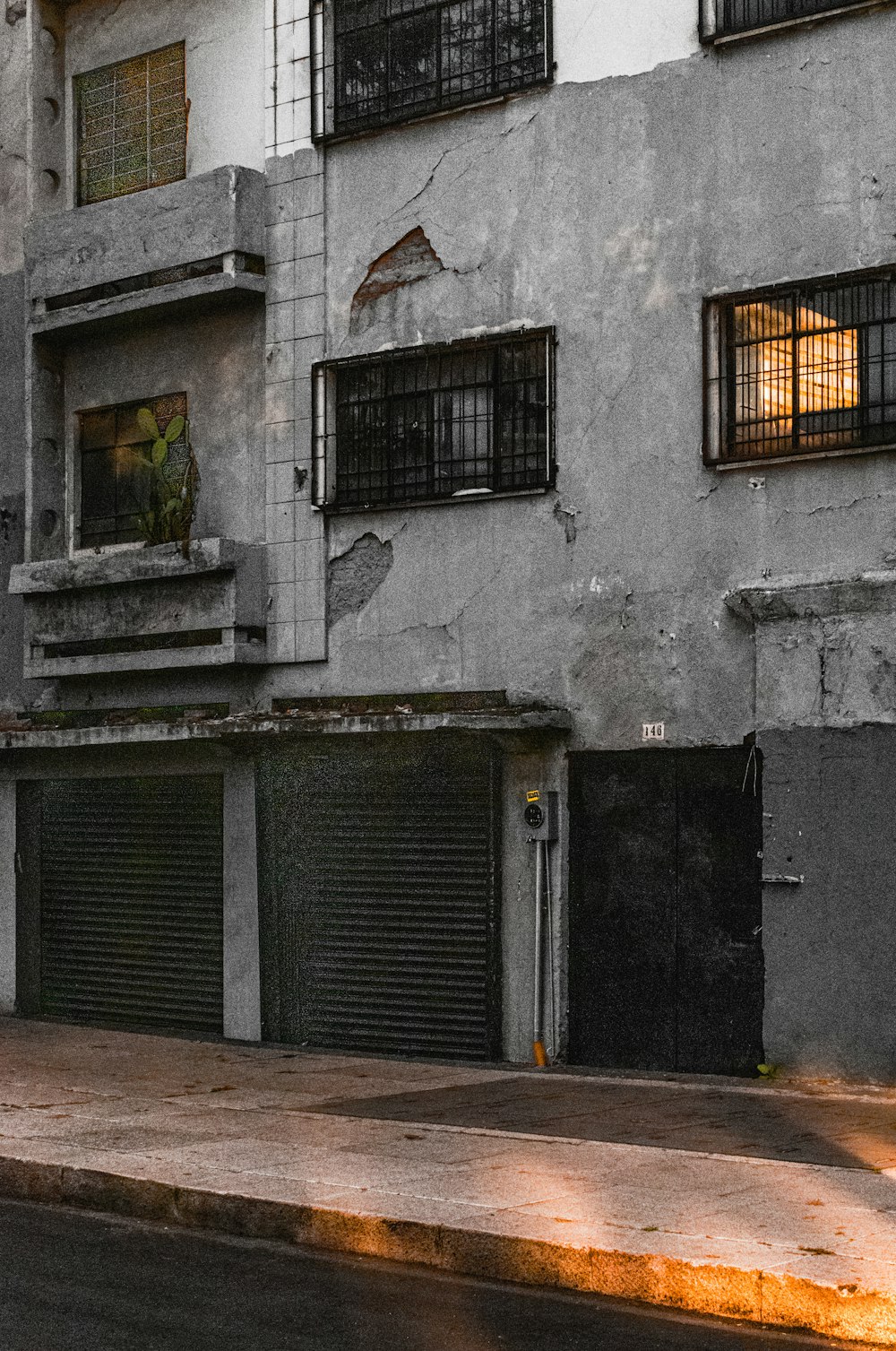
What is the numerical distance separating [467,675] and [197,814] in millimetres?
3052

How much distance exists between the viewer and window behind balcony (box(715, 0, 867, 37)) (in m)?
12.1

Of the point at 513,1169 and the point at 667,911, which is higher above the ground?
the point at 667,911

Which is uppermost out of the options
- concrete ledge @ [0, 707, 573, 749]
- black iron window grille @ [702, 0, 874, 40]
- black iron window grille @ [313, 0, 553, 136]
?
black iron window grille @ [313, 0, 553, 136]

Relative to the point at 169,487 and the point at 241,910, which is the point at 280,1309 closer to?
the point at 241,910

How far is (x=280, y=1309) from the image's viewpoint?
6906mm

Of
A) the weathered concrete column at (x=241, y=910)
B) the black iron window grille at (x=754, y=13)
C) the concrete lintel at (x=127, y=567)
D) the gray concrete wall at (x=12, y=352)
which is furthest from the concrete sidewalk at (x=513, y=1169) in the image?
the black iron window grille at (x=754, y=13)

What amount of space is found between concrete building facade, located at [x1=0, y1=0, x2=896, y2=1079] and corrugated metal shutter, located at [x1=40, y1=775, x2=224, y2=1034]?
1.6 inches

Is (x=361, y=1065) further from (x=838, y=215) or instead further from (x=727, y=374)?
(x=838, y=215)

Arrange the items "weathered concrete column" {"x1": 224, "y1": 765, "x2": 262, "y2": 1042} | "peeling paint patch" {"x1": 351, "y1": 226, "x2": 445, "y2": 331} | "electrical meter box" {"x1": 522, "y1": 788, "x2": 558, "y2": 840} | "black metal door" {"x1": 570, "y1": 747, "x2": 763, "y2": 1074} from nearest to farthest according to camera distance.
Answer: "black metal door" {"x1": 570, "y1": 747, "x2": 763, "y2": 1074} < "electrical meter box" {"x1": 522, "y1": 788, "x2": 558, "y2": 840} < "peeling paint patch" {"x1": 351, "y1": 226, "x2": 445, "y2": 331} < "weathered concrete column" {"x1": 224, "y1": 765, "x2": 262, "y2": 1042}

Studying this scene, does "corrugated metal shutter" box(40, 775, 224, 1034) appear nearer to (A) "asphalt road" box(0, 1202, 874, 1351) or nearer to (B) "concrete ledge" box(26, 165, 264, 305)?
(B) "concrete ledge" box(26, 165, 264, 305)

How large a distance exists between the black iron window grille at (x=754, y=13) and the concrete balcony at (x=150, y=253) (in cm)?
→ 429

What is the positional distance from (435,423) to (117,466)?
11.8ft

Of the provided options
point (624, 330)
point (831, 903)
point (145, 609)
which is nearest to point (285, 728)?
point (145, 609)

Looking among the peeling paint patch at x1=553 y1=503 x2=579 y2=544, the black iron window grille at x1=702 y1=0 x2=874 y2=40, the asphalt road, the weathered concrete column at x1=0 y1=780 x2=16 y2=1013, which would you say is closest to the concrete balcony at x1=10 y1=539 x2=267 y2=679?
the weathered concrete column at x1=0 y1=780 x2=16 y2=1013
